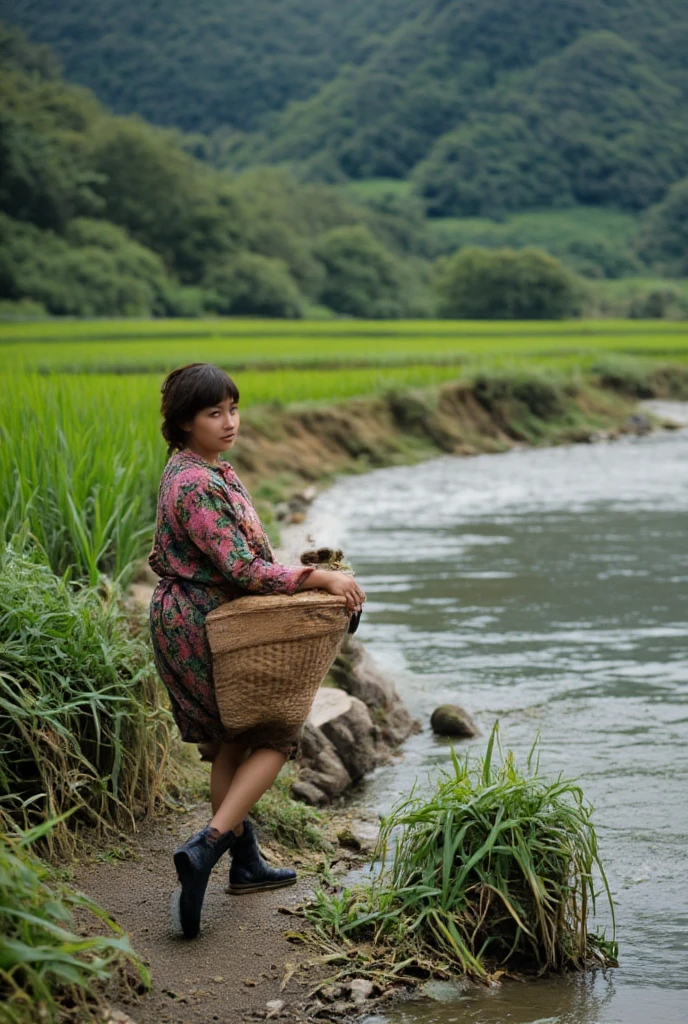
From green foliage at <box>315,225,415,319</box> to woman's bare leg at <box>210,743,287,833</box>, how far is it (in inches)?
2182

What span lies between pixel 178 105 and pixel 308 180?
717 inches

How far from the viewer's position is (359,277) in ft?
192

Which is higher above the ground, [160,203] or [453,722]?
[160,203]

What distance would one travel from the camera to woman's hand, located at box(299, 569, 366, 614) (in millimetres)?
3195

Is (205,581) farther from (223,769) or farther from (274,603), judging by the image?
(223,769)

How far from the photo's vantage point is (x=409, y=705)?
622 cm

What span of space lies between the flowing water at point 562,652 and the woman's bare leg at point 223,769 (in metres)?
0.72

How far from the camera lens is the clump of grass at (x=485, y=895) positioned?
3.29m

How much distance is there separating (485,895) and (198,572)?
111 cm

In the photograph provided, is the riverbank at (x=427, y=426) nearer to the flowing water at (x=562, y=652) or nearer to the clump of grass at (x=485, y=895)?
the flowing water at (x=562, y=652)

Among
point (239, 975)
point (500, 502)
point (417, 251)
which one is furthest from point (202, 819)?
point (417, 251)

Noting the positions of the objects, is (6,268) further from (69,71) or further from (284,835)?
(69,71)

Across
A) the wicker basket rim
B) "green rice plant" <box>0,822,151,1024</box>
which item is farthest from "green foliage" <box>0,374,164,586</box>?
"green rice plant" <box>0,822,151,1024</box>

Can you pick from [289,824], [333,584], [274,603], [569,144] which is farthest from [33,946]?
[569,144]
